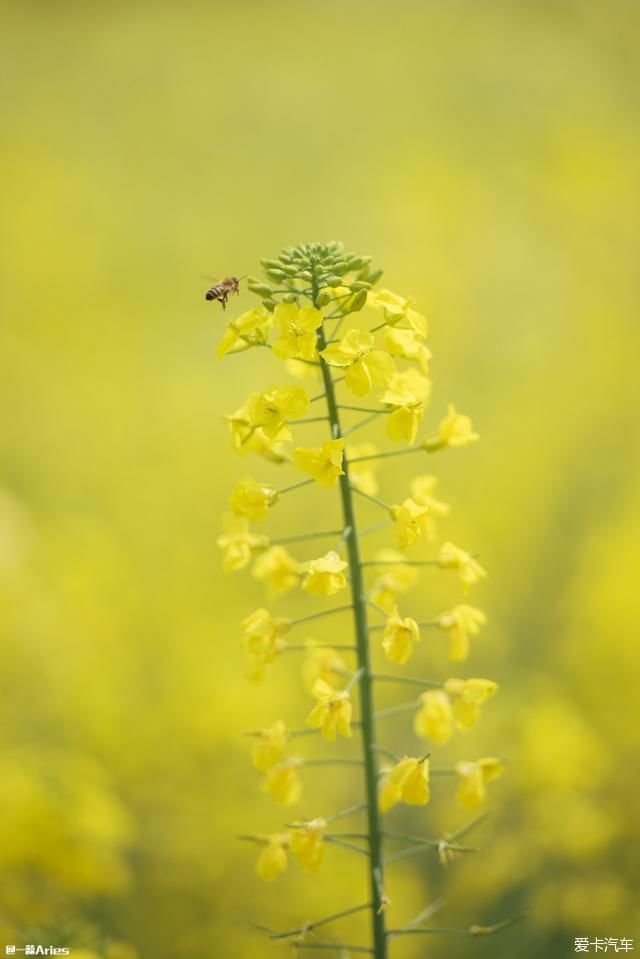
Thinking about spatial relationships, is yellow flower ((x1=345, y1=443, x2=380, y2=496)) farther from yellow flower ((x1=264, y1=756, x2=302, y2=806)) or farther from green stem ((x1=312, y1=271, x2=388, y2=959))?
yellow flower ((x1=264, y1=756, x2=302, y2=806))

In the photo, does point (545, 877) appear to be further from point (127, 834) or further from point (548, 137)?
point (548, 137)

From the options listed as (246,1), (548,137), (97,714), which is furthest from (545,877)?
(246,1)

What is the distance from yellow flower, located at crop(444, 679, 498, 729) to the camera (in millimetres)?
1803

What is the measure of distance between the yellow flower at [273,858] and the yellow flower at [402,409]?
3.03 feet

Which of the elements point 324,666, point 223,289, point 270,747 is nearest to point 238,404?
point 223,289

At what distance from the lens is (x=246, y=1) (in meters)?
9.94

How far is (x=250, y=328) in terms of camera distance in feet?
5.97

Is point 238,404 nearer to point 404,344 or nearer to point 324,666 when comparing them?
point 324,666

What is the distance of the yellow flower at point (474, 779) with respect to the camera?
182 cm

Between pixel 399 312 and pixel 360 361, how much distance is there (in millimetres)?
181

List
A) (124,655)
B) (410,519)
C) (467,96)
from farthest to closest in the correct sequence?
(467,96) < (124,655) < (410,519)

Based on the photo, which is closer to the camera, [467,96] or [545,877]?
[545,877]

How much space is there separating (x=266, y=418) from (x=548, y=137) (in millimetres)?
6616

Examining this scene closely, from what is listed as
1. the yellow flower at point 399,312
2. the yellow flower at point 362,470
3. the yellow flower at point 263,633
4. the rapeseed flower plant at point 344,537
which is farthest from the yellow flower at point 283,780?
the yellow flower at point 399,312
